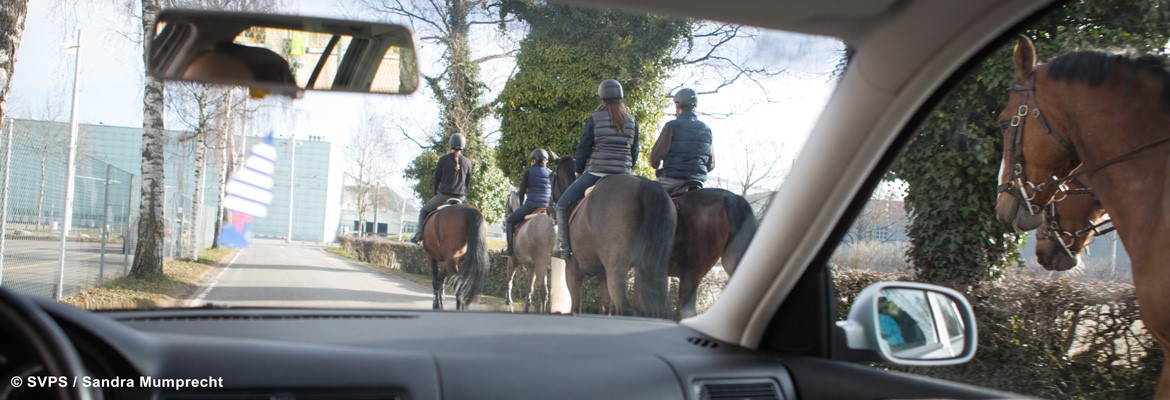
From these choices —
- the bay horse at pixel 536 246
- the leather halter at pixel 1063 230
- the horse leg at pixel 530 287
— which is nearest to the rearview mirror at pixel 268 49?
the leather halter at pixel 1063 230

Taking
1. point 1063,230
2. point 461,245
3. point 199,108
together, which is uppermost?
point 199,108

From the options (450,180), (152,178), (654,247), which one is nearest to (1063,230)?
(654,247)

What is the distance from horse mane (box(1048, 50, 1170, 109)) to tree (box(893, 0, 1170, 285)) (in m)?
1.13

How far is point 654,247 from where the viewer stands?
5.91m

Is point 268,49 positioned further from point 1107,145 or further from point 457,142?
point 1107,145

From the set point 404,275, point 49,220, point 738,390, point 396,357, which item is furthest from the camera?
point 404,275

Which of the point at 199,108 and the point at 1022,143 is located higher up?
the point at 199,108

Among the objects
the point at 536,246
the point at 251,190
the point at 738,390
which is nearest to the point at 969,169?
the point at 738,390

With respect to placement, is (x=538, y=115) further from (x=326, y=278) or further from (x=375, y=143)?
(x=375, y=143)

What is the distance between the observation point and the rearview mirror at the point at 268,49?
6.36ft

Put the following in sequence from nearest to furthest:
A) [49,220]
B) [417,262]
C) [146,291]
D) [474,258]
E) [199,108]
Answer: [146,291]
[49,220]
[474,258]
[417,262]
[199,108]

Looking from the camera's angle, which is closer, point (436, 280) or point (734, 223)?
point (734, 223)

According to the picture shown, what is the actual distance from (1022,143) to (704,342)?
1.91 m

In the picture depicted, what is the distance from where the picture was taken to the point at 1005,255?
551 cm
